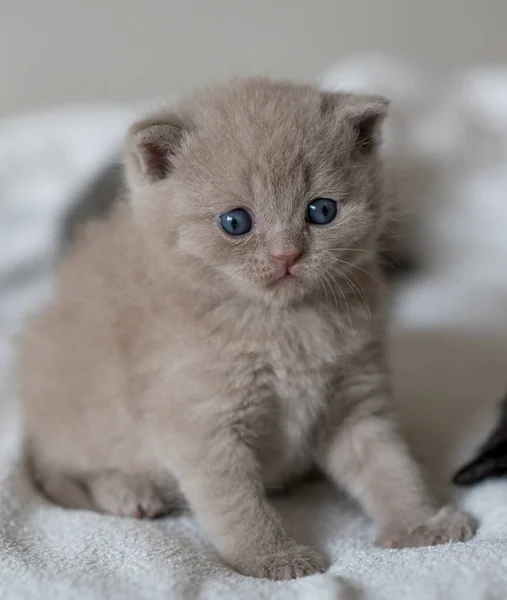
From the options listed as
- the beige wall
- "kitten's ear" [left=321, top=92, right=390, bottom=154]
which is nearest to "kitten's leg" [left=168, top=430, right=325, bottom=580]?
"kitten's ear" [left=321, top=92, right=390, bottom=154]

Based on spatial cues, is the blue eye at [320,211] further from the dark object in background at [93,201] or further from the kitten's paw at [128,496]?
the dark object in background at [93,201]

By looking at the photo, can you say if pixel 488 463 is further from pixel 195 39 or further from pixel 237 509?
pixel 195 39

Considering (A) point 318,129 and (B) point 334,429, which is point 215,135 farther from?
(B) point 334,429

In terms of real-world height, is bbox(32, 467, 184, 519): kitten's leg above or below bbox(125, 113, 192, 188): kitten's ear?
below

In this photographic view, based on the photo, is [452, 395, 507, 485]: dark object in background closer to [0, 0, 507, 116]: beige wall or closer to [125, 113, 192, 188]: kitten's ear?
[125, 113, 192, 188]: kitten's ear

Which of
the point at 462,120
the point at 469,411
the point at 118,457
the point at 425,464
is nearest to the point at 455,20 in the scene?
the point at 462,120

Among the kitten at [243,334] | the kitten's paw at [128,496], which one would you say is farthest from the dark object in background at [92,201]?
the kitten's paw at [128,496]
